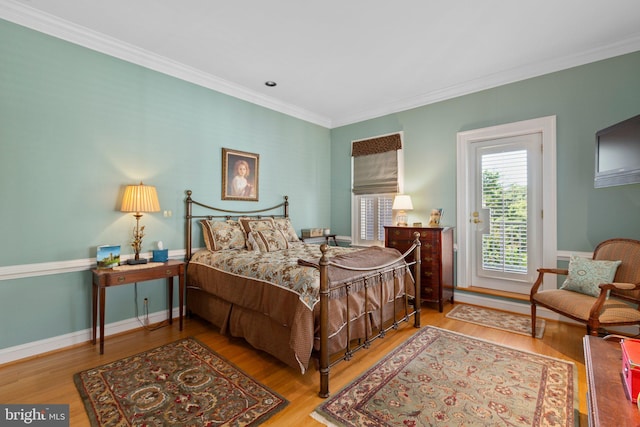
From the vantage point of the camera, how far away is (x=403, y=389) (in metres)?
2.13

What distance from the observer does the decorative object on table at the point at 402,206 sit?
4371 millimetres

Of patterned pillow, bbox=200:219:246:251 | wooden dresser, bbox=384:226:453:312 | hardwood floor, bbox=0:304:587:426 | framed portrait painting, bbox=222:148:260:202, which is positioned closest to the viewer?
hardwood floor, bbox=0:304:587:426

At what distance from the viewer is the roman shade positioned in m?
4.83

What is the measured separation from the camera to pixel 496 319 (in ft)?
11.5

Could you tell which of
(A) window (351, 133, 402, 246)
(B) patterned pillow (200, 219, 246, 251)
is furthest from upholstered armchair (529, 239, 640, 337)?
(B) patterned pillow (200, 219, 246, 251)

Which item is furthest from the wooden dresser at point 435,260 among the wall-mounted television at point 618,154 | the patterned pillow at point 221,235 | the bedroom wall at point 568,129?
the patterned pillow at point 221,235

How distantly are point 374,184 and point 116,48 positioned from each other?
3880mm

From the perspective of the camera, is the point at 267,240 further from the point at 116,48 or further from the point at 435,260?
the point at 116,48

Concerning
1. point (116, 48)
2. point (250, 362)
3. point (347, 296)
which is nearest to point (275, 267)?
point (347, 296)

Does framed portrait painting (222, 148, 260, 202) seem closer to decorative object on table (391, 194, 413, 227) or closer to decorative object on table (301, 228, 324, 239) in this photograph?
decorative object on table (301, 228, 324, 239)

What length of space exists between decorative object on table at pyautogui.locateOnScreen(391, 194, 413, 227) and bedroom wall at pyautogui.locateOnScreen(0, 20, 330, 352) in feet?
8.58

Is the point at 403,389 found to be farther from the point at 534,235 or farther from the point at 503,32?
the point at 503,32

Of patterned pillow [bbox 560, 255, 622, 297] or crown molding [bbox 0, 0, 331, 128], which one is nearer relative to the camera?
crown molding [bbox 0, 0, 331, 128]

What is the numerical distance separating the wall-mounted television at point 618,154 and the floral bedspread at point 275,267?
9.34ft
